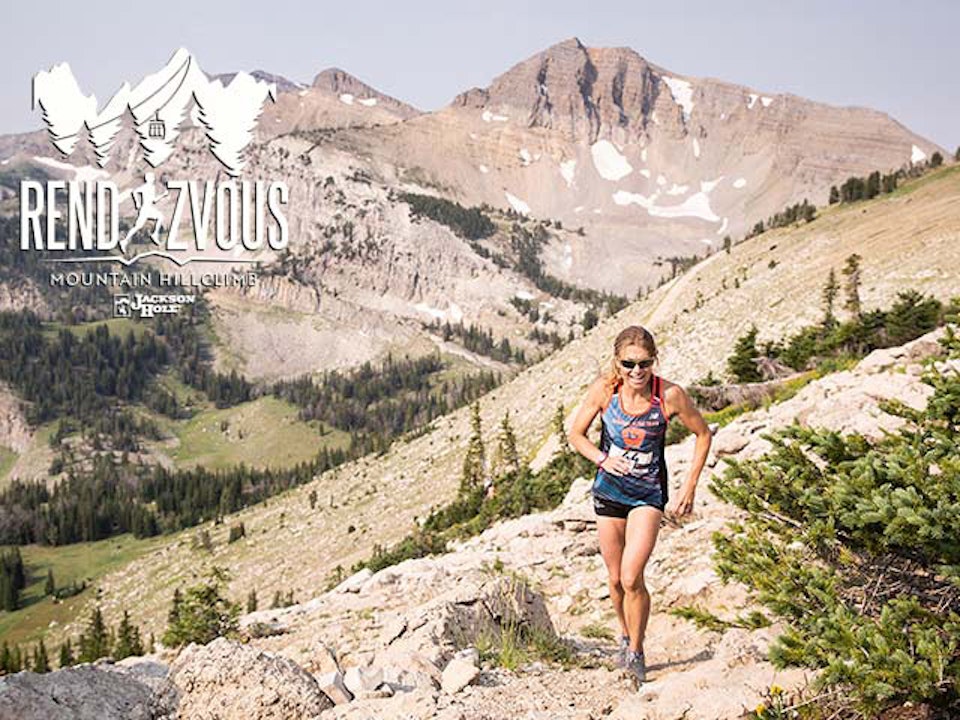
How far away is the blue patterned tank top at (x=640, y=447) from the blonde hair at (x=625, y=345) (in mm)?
173

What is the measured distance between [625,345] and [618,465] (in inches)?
53.6

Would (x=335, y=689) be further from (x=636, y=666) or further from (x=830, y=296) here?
(x=830, y=296)

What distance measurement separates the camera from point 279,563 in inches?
3430

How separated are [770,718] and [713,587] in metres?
7.39

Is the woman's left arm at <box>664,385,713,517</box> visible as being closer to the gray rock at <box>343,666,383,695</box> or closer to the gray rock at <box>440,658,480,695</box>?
the gray rock at <box>440,658,480,695</box>

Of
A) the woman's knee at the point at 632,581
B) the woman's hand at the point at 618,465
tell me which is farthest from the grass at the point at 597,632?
the woman's hand at the point at 618,465

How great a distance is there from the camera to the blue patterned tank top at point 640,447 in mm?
8109

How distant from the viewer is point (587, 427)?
8.51 metres

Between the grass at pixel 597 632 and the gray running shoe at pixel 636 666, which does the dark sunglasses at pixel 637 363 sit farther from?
the grass at pixel 597 632

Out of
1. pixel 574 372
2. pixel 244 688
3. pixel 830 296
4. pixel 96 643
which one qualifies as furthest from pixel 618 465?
pixel 574 372

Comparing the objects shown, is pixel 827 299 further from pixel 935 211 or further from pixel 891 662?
pixel 891 662

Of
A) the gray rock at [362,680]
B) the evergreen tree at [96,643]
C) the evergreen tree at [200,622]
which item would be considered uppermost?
the gray rock at [362,680]

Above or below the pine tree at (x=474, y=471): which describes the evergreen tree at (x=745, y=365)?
above

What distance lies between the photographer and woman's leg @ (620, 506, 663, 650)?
8.07 meters
